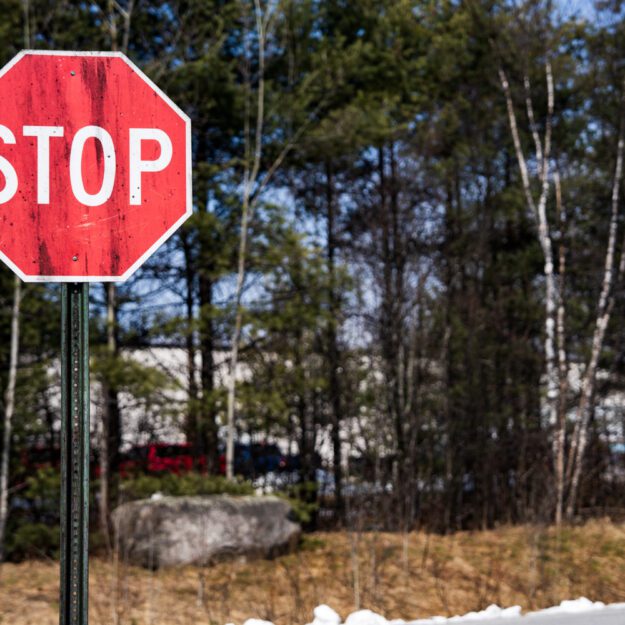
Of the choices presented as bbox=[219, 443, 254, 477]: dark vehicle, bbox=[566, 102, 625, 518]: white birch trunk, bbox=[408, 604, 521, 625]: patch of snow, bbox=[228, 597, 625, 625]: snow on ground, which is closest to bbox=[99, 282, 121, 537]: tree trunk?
bbox=[219, 443, 254, 477]: dark vehicle

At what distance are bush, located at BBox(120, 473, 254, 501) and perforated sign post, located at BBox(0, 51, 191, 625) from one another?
311 inches

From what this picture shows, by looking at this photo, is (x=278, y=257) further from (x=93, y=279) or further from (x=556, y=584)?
(x=93, y=279)

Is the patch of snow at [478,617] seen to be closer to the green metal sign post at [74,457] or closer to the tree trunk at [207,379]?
the green metal sign post at [74,457]

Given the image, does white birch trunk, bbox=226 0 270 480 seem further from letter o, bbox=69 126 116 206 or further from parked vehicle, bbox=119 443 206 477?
letter o, bbox=69 126 116 206

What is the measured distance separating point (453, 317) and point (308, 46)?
17.7 feet

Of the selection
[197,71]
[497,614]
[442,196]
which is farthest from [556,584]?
[442,196]

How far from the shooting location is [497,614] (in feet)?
18.1

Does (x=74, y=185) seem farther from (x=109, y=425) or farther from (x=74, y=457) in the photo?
(x=109, y=425)

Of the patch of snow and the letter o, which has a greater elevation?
the letter o

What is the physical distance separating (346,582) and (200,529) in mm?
1836

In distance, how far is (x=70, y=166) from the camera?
2.85 m

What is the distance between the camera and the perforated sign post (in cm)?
281

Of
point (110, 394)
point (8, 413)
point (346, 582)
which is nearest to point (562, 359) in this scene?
point (346, 582)

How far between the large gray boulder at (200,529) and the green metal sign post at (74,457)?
6.84 metres
